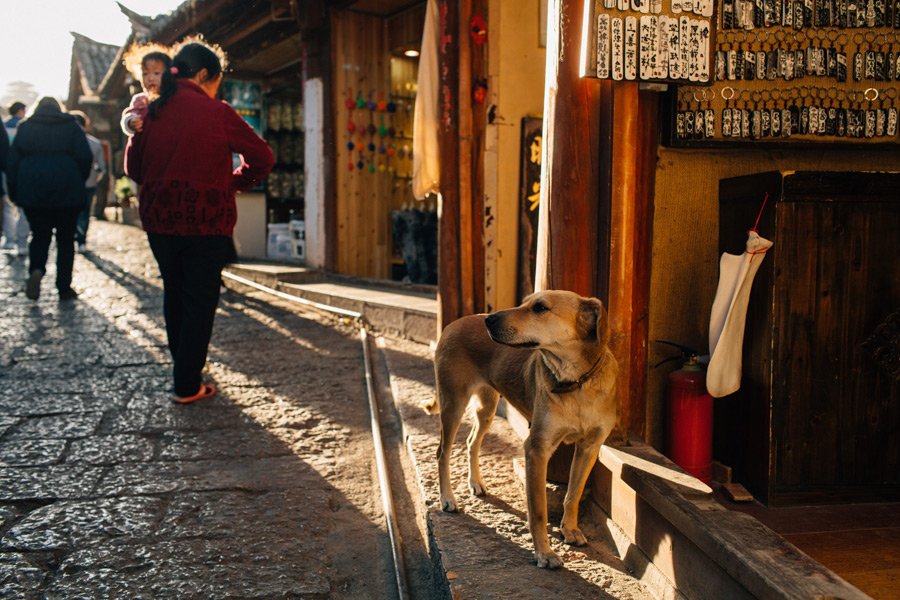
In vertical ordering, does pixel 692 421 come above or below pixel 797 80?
below

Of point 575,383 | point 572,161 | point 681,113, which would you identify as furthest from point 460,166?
point 575,383

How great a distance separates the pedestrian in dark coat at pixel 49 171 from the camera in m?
7.35

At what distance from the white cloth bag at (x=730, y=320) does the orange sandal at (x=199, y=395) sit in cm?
330

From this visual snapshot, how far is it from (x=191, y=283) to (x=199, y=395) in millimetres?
824

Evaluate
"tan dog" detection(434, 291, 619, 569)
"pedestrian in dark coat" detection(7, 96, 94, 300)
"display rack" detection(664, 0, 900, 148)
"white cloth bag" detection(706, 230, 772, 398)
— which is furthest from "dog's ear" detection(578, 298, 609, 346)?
"pedestrian in dark coat" detection(7, 96, 94, 300)

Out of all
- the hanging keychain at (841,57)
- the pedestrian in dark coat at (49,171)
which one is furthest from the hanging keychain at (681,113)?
the pedestrian in dark coat at (49,171)

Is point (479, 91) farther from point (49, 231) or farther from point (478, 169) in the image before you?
point (49, 231)

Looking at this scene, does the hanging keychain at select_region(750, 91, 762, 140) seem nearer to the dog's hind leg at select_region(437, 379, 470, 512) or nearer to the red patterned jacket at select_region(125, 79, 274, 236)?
the dog's hind leg at select_region(437, 379, 470, 512)

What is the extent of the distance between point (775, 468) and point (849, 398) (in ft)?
1.42

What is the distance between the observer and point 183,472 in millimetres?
3498

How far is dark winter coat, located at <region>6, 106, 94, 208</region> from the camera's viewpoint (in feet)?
24.1

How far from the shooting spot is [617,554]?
263cm

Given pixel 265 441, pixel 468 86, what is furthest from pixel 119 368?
pixel 468 86

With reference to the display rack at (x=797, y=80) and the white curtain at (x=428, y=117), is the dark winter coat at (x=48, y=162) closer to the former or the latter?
the white curtain at (x=428, y=117)
